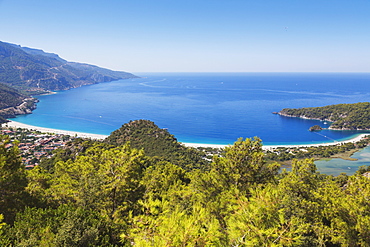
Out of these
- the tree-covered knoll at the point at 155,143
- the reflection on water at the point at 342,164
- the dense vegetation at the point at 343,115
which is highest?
the dense vegetation at the point at 343,115

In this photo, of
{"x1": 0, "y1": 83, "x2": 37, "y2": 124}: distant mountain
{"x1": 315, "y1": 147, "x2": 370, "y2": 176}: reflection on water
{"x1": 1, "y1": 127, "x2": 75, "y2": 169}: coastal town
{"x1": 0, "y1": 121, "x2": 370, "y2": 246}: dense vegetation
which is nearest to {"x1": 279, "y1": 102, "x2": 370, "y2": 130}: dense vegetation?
{"x1": 315, "y1": 147, "x2": 370, "y2": 176}: reflection on water

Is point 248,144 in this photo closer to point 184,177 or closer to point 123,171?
point 123,171

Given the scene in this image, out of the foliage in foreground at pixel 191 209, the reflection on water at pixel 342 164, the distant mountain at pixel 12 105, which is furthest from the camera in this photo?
the distant mountain at pixel 12 105

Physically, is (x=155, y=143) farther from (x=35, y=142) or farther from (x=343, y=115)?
(x=343, y=115)

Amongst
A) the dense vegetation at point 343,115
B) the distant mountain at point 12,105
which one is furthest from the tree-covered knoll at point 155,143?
the distant mountain at point 12,105

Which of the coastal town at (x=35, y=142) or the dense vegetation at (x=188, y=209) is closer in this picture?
the dense vegetation at (x=188, y=209)

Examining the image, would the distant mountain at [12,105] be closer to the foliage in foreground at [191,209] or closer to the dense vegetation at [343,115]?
the foliage in foreground at [191,209]
